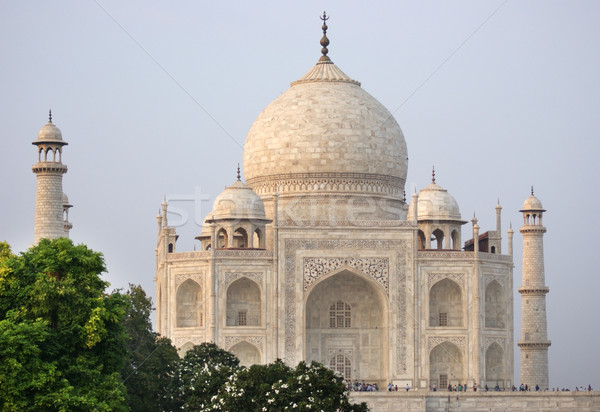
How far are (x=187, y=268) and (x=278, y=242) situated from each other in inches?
113

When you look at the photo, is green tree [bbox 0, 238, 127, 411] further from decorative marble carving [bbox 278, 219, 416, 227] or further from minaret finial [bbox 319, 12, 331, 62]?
minaret finial [bbox 319, 12, 331, 62]

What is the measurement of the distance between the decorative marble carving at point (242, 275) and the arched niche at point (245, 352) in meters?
1.81

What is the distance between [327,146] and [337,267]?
16.0ft

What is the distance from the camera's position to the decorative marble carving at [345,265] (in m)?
41.7

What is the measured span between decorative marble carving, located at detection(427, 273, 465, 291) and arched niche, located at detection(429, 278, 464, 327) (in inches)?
13.0

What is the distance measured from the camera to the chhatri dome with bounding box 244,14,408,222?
44.8 metres

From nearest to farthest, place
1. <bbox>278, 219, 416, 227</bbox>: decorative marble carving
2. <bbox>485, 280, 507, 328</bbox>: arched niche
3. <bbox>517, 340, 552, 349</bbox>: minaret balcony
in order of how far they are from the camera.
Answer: <bbox>278, 219, 416, 227</bbox>: decorative marble carving, <bbox>485, 280, 507, 328</bbox>: arched niche, <bbox>517, 340, 552, 349</bbox>: minaret balcony

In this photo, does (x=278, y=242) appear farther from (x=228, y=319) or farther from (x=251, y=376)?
(x=251, y=376)

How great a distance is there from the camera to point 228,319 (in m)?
41.8

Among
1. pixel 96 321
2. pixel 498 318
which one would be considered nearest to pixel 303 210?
pixel 498 318

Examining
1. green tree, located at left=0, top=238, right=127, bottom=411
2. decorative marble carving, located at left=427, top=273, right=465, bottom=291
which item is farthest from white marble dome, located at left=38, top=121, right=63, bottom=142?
decorative marble carving, located at left=427, top=273, right=465, bottom=291

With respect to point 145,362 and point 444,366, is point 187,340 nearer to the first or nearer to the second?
point 145,362

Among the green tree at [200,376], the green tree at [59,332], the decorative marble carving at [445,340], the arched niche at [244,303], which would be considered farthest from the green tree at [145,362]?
the decorative marble carving at [445,340]

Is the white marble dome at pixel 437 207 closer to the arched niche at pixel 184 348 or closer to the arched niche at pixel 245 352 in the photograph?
the arched niche at pixel 245 352
